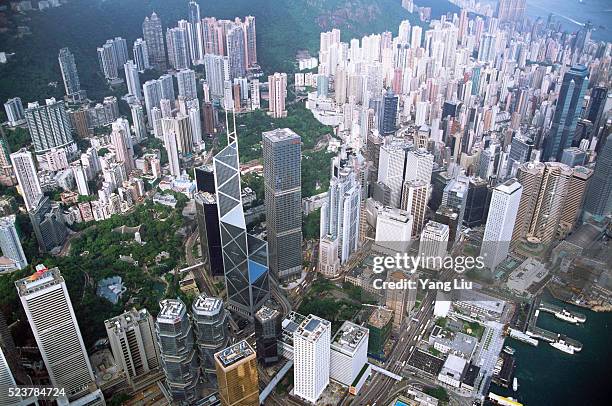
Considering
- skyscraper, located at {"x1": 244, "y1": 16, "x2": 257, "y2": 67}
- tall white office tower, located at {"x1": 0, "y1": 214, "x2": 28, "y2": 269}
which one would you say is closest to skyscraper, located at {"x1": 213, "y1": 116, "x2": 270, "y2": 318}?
tall white office tower, located at {"x1": 0, "y1": 214, "x2": 28, "y2": 269}

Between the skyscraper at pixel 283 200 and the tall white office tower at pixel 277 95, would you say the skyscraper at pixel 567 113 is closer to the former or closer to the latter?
the skyscraper at pixel 283 200

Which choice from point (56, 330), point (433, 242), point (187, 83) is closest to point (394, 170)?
point (433, 242)

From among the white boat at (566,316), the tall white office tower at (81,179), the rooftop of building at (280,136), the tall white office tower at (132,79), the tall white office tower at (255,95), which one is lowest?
the white boat at (566,316)

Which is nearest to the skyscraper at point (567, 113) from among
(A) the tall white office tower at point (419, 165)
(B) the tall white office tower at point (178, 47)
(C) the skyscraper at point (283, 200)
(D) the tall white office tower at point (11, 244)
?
(A) the tall white office tower at point (419, 165)

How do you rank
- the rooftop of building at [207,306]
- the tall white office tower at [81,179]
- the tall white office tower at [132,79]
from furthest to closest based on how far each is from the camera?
the tall white office tower at [132,79]
the tall white office tower at [81,179]
the rooftop of building at [207,306]

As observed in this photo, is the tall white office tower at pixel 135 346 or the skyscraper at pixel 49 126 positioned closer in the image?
the tall white office tower at pixel 135 346

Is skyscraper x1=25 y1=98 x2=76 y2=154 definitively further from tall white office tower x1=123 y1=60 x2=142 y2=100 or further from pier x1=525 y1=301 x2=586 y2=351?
pier x1=525 y1=301 x2=586 y2=351

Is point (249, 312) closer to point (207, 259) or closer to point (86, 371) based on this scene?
point (207, 259)
